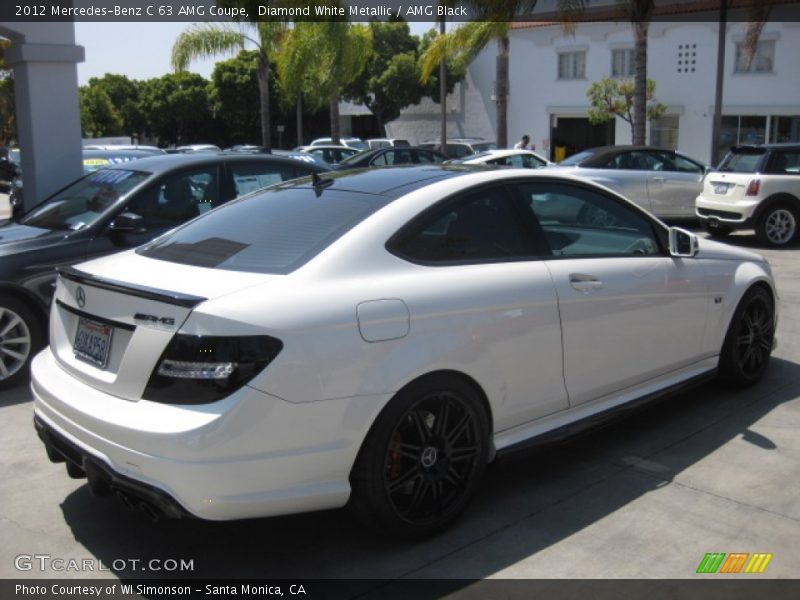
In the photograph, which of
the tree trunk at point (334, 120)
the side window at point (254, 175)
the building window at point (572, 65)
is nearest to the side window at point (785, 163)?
the side window at point (254, 175)

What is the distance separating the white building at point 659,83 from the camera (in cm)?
2967

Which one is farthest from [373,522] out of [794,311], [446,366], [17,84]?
[17,84]

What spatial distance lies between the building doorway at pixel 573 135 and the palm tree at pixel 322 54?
42.2 feet

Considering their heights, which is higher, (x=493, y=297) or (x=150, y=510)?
(x=493, y=297)

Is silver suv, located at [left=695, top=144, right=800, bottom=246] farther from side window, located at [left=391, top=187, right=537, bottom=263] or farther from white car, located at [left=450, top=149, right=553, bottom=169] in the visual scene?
side window, located at [left=391, top=187, right=537, bottom=263]

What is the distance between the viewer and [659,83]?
32.6 metres

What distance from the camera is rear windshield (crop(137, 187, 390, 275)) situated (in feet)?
11.4

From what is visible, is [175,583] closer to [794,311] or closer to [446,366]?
[446,366]

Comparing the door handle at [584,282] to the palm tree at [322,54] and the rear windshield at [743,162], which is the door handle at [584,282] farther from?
the palm tree at [322,54]

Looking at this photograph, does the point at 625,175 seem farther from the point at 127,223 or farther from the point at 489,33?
the point at 127,223

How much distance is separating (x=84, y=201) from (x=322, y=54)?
65.2ft

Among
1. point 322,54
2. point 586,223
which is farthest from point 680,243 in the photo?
point 322,54

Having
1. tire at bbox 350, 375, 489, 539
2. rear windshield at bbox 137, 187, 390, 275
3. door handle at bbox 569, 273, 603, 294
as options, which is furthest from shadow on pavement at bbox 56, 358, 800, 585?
Result: rear windshield at bbox 137, 187, 390, 275

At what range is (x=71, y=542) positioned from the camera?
12.0 feet
